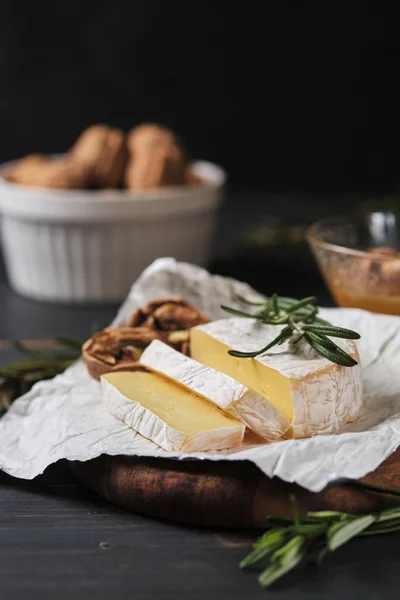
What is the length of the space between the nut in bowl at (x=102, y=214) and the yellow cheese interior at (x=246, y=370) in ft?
2.63

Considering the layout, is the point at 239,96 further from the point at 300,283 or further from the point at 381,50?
the point at 300,283

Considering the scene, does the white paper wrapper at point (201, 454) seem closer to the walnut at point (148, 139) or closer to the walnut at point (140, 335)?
the walnut at point (140, 335)

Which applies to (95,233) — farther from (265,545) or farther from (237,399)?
(265,545)

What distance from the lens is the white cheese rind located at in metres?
1.08

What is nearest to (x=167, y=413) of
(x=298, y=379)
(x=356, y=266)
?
(x=298, y=379)

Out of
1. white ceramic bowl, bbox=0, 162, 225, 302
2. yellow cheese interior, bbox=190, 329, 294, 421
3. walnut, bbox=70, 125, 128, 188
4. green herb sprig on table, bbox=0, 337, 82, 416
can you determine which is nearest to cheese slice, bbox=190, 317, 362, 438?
yellow cheese interior, bbox=190, 329, 294, 421

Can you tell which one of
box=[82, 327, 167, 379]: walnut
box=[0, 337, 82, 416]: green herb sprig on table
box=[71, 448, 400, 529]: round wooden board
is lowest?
box=[0, 337, 82, 416]: green herb sprig on table

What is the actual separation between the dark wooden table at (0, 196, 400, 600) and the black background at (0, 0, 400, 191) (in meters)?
2.32

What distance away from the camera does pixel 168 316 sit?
57.6 inches

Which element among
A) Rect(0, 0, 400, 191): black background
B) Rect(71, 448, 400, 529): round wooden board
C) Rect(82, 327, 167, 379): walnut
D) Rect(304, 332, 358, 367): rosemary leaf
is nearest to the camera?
Rect(71, 448, 400, 529): round wooden board

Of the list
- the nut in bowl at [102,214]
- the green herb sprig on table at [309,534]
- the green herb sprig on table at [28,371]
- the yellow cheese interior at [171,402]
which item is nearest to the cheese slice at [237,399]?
the yellow cheese interior at [171,402]

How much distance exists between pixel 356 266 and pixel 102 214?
0.70 meters

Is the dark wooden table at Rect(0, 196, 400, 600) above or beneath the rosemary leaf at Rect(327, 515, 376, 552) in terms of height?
beneath

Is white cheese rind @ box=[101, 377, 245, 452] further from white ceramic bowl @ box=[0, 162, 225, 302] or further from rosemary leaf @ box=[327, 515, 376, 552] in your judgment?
white ceramic bowl @ box=[0, 162, 225, 302]
